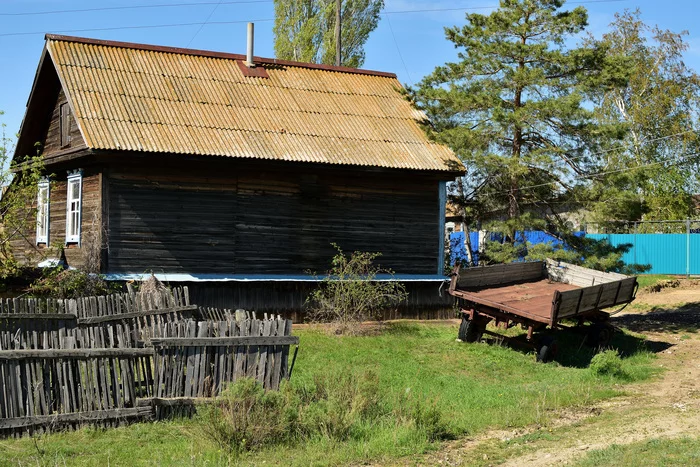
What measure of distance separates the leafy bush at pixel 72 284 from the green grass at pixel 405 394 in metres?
4.33

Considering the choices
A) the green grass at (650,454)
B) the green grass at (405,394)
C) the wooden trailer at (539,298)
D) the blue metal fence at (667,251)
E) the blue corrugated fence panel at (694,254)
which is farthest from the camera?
the blue metal fence at (667,251)

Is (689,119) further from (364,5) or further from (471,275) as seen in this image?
(471,275)

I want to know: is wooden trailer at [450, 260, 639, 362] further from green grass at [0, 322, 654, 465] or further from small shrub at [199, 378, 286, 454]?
small shrub at [199, 378, 286, 454]

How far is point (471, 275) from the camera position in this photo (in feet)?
51.4

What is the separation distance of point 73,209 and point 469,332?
10133 millimetres

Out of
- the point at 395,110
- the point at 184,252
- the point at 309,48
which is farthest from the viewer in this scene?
the point at 309,48

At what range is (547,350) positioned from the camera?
14.2 metres

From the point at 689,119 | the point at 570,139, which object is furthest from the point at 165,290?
the point at 689,119

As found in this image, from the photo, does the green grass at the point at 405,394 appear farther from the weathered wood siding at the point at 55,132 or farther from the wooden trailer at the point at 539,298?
the weathered wood siding at the point at 55,132

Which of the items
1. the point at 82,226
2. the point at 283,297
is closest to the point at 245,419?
the point at 283,297

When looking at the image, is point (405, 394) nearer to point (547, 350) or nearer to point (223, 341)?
point (223, 341)

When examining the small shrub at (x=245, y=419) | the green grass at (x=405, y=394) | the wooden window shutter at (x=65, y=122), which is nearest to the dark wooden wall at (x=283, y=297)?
the green grass at (x=405, y=394)

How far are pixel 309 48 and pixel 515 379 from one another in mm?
25537

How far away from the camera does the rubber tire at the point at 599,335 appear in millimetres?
15352
